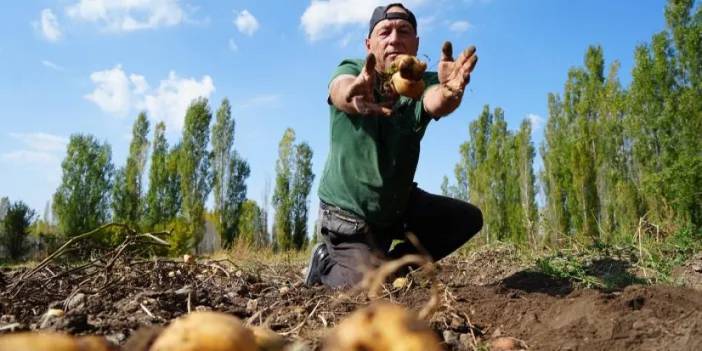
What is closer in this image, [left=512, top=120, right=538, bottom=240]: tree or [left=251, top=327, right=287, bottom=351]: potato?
[left=251, top=327, right=287, bottom=351]: potato

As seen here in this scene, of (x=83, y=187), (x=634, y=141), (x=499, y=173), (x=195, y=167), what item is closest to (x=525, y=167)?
(x=499, y=173)

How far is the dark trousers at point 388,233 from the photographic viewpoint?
3750 millimetres

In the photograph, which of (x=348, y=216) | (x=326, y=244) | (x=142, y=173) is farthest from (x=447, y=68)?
(x=142, y=173)

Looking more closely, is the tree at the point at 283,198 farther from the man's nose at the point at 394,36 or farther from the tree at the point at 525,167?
the man's nose at the point at 394,36

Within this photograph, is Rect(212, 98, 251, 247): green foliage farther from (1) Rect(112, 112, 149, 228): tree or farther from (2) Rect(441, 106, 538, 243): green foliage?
(2) Rect(441, 106, 538, 243): green foliage

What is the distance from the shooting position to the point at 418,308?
2.32m

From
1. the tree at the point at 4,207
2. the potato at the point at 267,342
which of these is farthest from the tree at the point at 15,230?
the potato at the point at 267,342

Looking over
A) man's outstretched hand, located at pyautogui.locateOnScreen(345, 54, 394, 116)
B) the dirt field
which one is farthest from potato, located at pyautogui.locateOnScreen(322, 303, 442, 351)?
man's outstretched hand, located at pyautogui.locateOnScreen(345, 54, 394, 116)

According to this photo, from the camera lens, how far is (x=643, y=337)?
1.76 meters

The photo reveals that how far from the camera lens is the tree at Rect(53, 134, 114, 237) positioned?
24.9m

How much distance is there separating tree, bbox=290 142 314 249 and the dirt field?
23.0m

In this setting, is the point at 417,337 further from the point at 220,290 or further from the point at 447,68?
the point at 447,68

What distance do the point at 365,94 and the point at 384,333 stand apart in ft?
7.14

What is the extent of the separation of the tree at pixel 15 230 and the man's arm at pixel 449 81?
2357 centimetres
